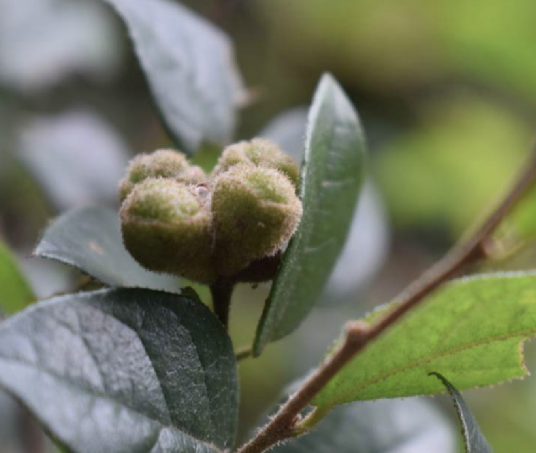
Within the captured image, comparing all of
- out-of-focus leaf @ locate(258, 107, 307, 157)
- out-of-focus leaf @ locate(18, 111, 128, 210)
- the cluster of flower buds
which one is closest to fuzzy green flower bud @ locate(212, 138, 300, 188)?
the cluster of flower buds

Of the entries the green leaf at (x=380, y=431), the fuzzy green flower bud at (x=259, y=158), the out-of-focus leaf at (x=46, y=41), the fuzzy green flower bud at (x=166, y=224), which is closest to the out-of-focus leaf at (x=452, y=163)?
the out-of-focus leaf at (x=46, y=41)

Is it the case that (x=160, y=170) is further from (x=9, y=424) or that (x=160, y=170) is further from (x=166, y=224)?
(x=9, y=424)

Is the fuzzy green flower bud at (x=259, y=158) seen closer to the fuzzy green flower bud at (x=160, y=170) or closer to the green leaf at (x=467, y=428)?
the fuzzy green flower bud at (x=160, y=170)

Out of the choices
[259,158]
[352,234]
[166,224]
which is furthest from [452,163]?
[166,224]

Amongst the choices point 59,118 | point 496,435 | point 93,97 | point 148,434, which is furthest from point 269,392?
point 148,434

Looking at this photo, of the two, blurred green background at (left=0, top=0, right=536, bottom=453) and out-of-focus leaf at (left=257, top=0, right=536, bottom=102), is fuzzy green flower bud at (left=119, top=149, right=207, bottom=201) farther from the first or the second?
out-of-focus leaf at (left=257, top=0, right=536, bottom=102)
